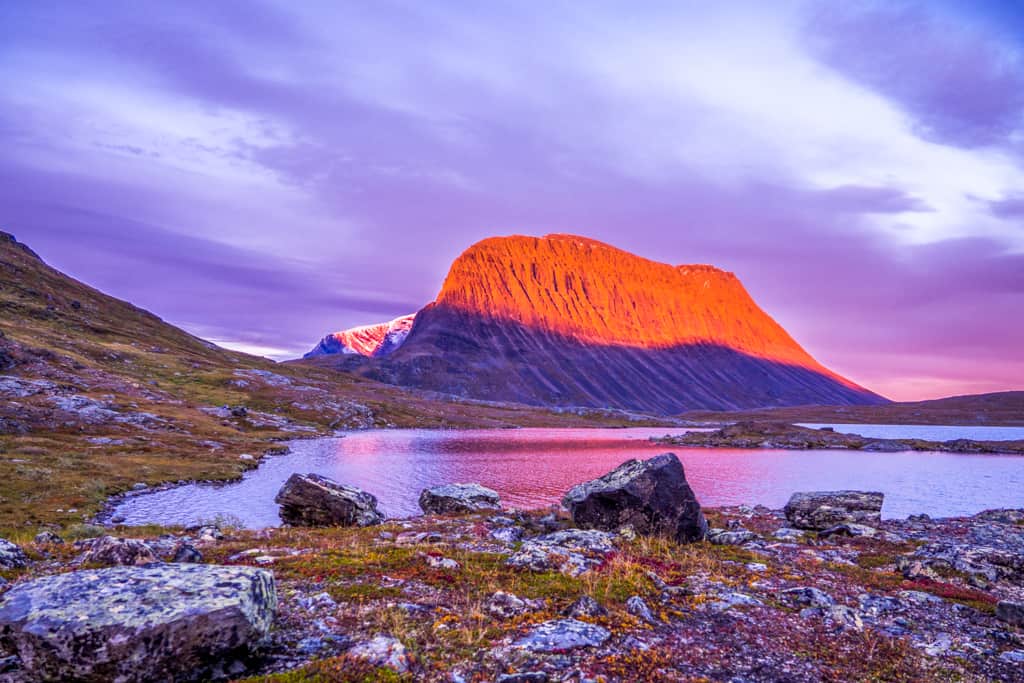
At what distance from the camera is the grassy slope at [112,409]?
45375 millimetres

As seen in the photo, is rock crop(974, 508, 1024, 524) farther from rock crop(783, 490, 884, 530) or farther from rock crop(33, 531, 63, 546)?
rock crop(33, 531, 63, 546)

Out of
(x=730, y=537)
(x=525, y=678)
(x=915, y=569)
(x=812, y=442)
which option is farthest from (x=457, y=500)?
(x=812, y=442)

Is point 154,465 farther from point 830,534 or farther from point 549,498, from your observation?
point 830,534

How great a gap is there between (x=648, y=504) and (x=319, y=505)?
1888 centimetres

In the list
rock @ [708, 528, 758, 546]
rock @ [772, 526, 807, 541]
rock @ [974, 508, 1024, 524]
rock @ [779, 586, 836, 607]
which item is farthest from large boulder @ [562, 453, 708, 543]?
rock @ [974, 508, 1024, 524]

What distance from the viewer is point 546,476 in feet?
228

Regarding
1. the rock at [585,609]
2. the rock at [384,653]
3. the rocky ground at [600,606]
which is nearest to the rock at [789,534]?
the rocky ground at [600,606]

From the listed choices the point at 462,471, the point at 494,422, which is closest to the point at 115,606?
the point at 462,471

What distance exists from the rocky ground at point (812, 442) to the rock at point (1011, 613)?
414 feet

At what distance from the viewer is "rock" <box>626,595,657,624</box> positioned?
526 inches

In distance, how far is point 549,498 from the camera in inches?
2051

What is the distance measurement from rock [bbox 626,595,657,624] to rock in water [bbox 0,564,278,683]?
8.76m

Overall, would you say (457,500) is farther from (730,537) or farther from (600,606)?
(600,606)

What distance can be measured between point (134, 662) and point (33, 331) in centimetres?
16631
